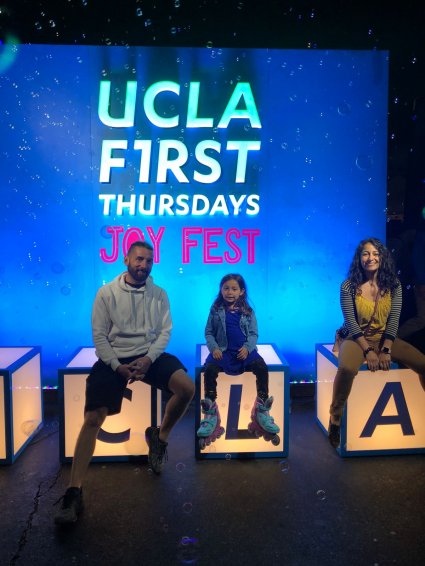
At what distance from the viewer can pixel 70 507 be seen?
8.64 feet

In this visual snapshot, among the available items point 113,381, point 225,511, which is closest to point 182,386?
point 113,381

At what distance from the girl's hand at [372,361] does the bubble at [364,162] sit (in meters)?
1.89

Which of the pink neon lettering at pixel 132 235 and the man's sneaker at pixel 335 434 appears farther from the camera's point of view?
the pink neon lettering at pixel 132 235

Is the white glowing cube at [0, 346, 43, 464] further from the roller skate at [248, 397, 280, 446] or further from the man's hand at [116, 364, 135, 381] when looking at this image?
the roller skate at [248, 397, 280, 446]

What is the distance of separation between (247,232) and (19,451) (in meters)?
2.55

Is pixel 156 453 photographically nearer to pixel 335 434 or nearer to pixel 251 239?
pixel 335 434

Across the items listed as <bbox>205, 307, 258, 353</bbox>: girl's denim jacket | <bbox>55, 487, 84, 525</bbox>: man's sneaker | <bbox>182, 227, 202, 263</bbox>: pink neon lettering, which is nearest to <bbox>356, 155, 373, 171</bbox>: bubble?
<bbox>182, 227, 202, 263</bbox>: pink neon lettering

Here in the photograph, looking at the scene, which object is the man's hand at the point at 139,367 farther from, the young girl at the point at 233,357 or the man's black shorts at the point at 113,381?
the young girl at the point at 233,357

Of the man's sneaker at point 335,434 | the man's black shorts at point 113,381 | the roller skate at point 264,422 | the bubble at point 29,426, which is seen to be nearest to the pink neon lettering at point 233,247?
the man's black shorts at point 113,381

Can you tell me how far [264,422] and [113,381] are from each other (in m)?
1.06

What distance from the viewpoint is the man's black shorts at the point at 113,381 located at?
2926 millimetres

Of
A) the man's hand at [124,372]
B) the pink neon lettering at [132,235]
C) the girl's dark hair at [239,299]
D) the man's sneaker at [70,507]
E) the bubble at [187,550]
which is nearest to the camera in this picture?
the bubble at [187,550]

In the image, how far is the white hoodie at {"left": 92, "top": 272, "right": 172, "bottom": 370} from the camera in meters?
3.19

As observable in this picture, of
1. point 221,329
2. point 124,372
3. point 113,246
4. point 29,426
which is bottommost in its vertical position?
point 29,426
